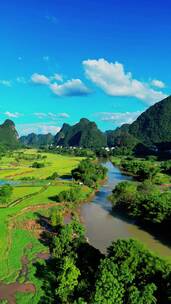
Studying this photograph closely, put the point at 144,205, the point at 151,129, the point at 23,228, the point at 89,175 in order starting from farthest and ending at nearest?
the point at 151,129 → the point at 89,175 → the point at 144,205 → the point at 23,228

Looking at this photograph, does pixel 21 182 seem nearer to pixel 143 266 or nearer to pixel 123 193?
pixel 123 193

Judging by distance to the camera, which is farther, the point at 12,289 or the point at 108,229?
the point at 108,229

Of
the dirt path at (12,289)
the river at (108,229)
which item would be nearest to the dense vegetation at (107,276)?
the dirt path at (12,289)

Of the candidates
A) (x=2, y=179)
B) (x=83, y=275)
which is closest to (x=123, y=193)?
(x=83, y=275)

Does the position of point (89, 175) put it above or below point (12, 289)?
above

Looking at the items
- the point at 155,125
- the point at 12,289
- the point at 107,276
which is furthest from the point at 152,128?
the point at 107,276

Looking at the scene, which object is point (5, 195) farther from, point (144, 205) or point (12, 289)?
point (12, 289)
